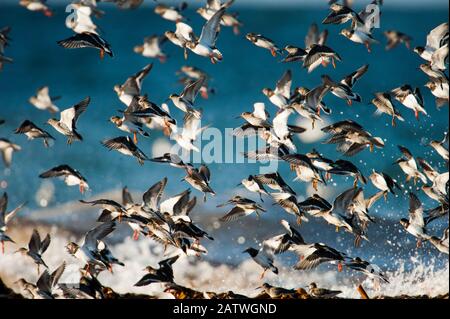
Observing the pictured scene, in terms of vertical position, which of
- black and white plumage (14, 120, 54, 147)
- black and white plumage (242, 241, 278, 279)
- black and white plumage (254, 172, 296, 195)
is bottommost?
black and white plumage (242, 241, 278, 279)

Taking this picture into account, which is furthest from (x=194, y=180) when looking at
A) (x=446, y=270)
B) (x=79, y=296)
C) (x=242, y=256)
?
(x=446, y=270)

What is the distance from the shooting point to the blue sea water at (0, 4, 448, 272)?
23.8ft

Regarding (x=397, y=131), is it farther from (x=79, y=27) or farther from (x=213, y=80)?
(x=79, y=27)

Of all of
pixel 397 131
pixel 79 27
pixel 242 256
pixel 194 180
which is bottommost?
pixel 242 256

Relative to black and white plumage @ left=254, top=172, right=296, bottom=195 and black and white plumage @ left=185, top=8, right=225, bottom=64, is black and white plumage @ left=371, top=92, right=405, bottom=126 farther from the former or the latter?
black and white plumage @ left=185, top=8, right=225, bottom=64

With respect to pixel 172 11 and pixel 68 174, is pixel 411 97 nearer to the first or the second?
pixel 172 11

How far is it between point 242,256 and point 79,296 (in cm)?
212

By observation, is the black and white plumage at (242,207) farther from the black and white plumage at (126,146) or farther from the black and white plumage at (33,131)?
the black and white plumage at (33,131)

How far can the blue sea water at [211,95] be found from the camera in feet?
23.8

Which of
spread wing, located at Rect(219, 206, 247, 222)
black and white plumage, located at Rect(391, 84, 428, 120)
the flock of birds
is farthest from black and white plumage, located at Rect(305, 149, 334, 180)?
black and white plumage, located at Rect(391, 84, 428, 120)

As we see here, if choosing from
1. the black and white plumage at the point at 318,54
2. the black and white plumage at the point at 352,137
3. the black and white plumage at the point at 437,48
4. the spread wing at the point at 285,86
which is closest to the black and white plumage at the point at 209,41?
the spread wing at the point at 285,86

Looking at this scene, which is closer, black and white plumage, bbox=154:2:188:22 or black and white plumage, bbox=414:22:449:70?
black and white plumage, bbox=414:22:449:70

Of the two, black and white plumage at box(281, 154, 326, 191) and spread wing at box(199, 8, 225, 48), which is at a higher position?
spread wing at box(199, 8, 225, 48)

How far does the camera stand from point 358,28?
4.94 metres
